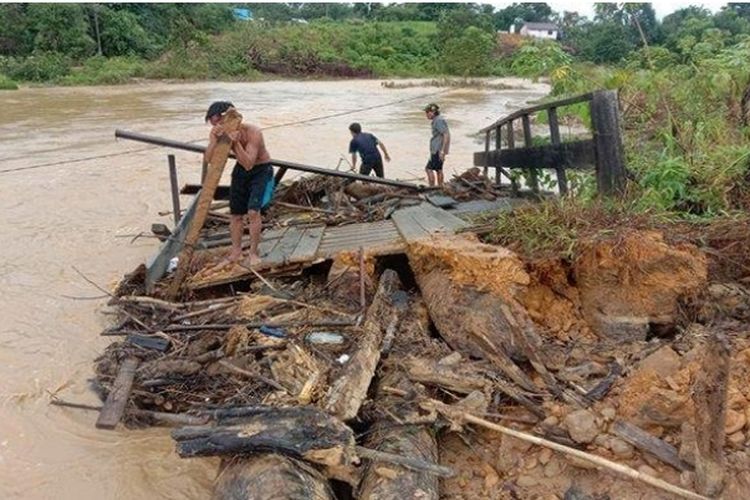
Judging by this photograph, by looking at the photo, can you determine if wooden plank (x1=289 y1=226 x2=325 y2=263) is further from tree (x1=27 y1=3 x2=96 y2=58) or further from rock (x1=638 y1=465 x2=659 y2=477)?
tree (x1=27 y1=3 x2=96 y2=58)

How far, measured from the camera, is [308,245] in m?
5.96

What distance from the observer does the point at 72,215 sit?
11.1 metres

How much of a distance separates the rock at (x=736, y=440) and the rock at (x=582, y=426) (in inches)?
25.4

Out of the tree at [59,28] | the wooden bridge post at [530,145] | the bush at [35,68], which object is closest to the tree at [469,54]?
the tree at [59,28]

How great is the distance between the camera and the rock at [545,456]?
11.6 ft

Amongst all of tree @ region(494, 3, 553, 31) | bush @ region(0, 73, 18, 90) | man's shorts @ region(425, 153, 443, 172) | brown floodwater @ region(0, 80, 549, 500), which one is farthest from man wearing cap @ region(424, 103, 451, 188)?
tree @ region(494, 3, 553, 31)

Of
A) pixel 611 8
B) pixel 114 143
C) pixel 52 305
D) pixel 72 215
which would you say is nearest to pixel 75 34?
pixel 114 143

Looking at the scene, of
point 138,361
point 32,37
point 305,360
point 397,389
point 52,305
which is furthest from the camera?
point 32,37

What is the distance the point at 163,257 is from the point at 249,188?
1037 mm

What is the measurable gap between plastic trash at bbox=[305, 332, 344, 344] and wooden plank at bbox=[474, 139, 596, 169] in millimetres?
2375

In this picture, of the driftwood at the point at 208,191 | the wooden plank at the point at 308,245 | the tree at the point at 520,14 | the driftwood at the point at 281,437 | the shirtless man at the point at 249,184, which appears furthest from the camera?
the tree at the point at 520,14

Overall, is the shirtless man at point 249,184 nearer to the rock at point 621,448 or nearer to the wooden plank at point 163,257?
the wooden plank at point 163,257

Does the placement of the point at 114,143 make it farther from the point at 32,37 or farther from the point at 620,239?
the point at 32,37

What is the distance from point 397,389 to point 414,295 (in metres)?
1.33
